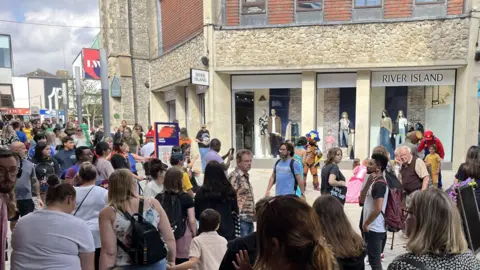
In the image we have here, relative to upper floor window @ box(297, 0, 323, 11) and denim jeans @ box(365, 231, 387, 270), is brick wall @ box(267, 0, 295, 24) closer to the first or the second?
upper floor window @ box(297, 0, 323, 11)

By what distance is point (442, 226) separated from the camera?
5.66ft

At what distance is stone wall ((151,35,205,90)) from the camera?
14.1 metres

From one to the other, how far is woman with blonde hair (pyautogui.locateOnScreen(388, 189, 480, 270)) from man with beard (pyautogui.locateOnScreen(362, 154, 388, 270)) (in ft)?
6.24

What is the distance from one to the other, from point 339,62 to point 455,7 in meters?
4.32

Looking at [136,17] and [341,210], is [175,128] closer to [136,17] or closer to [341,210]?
[341,210]

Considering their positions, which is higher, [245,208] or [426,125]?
[426,125]

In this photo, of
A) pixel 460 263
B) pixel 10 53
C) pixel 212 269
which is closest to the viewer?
pixel 460 263

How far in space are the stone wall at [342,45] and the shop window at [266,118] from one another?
1493 mm

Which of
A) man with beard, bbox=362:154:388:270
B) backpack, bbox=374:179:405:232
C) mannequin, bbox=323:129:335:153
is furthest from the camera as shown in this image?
mannequin, bbox=323:129:335:153

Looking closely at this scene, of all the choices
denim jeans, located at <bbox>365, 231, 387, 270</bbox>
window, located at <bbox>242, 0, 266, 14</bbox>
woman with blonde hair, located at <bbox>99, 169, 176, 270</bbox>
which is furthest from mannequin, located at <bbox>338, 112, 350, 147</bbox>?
woman with blonde hair, located at <bbox>99, 169, 176, 270</bbox>

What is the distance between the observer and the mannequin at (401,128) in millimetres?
12938

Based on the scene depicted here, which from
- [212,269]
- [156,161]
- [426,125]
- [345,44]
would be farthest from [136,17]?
[212,269]

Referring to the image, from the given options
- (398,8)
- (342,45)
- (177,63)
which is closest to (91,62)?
(177,63)

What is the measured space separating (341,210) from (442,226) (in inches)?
28.0
